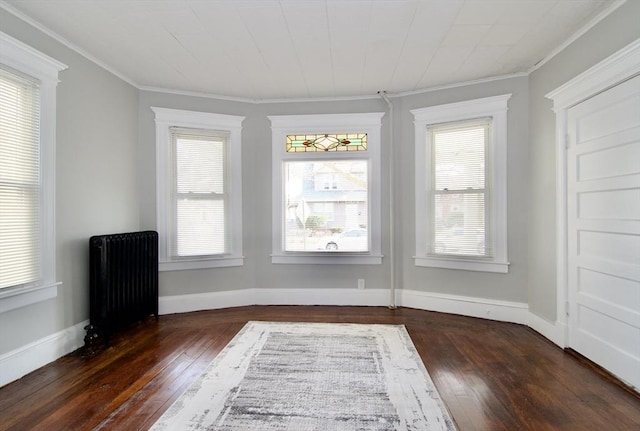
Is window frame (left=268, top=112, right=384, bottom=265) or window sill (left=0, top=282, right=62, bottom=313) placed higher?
window frame (left=268, top=112, right=384, bottom=265)

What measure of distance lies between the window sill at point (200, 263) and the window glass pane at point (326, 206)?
2.26 ft

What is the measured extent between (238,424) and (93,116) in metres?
3.04

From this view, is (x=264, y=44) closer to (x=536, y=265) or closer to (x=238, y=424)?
(x=238, y=424)

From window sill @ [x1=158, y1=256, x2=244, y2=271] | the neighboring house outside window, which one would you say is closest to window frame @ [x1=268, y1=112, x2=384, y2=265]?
window sill @ [x1=158, y1=256, x2=244, y2=271]

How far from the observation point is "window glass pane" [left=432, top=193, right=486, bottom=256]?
3693mm

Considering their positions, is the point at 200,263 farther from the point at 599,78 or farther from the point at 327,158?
the point at 599,78

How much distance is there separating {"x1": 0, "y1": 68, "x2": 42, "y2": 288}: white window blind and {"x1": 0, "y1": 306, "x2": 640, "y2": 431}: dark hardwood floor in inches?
33.2

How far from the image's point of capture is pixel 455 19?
2518 mm

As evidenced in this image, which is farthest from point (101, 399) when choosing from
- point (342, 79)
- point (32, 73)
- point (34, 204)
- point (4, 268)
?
point (342, 79)

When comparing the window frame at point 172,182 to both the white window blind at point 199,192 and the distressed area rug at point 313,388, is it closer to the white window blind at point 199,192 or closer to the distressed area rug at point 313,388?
the white window blind at point 199,192

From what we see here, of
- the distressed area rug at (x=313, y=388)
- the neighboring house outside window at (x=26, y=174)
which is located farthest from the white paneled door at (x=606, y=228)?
the neighboring house outside window at (x=26, y=174)

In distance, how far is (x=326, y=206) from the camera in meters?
4.23

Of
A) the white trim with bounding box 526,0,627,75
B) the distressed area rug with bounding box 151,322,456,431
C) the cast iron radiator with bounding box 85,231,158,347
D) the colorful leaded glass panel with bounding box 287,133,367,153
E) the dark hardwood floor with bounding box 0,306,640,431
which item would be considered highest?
the white trim with bounding box 526,0,627,75

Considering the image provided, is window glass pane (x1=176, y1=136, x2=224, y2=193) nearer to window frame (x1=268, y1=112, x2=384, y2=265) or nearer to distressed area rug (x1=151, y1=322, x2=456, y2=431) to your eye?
window frame (x1=268, y1=112, x2=384, y2=265)
